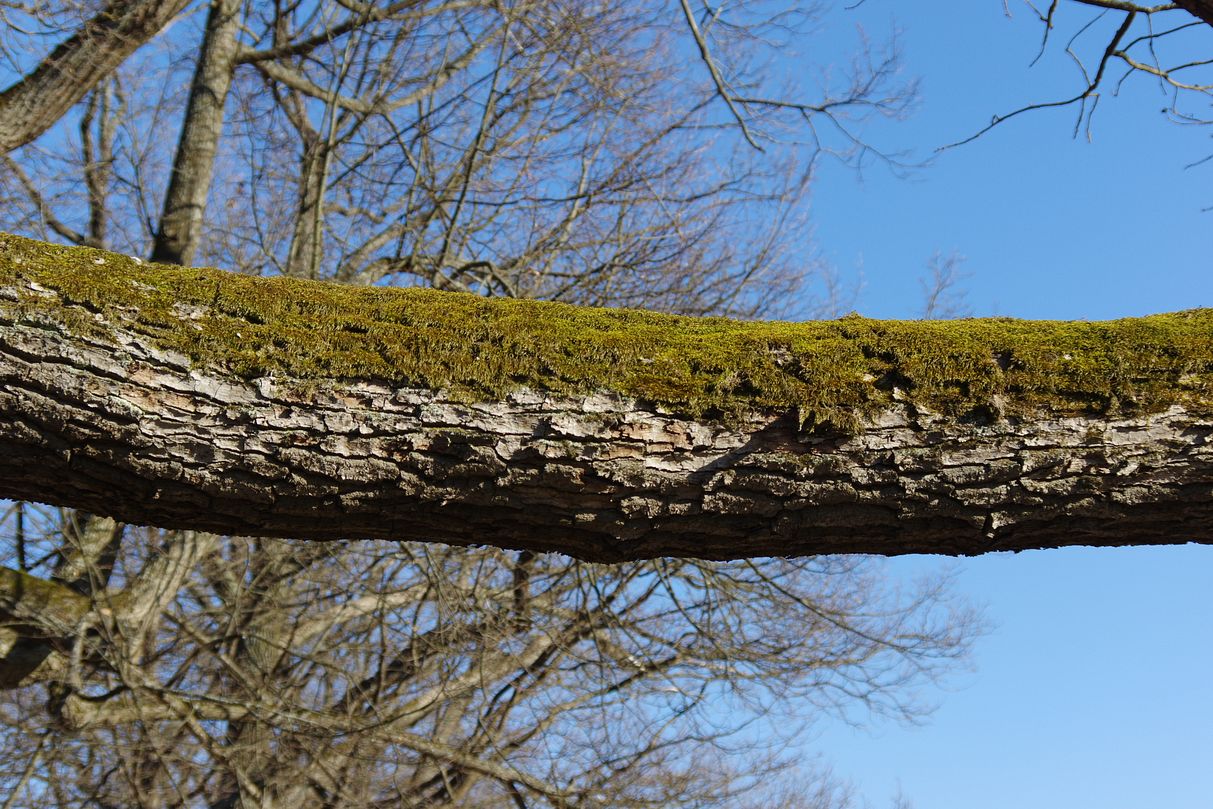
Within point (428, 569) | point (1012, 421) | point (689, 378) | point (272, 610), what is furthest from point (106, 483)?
point (272, 610)

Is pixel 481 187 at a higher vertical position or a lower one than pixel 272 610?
higher

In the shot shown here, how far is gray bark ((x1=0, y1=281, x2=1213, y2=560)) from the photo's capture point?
1.91 m

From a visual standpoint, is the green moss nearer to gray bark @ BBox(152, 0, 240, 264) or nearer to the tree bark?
the tree bark

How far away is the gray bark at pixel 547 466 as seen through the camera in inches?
75.0

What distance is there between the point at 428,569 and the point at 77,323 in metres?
5.23

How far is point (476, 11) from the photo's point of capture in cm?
776

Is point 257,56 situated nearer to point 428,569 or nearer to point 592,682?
point 428,569

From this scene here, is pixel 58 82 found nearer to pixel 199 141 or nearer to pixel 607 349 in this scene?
pixel 199 141

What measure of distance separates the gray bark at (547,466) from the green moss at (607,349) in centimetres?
4

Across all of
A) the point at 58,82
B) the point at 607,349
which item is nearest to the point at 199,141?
the point at 58,82

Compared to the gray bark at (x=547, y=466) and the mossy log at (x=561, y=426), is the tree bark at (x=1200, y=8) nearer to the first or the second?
the mossy log at (x=561, y=426)

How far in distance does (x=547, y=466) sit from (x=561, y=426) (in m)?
0.09

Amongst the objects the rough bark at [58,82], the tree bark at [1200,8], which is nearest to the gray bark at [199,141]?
the rough bark at [58,82]

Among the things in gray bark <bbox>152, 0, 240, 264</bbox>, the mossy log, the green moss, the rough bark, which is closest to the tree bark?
the green moss
